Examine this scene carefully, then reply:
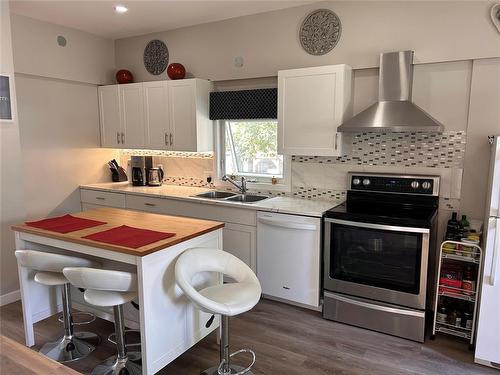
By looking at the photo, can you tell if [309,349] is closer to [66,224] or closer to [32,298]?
[66,224]

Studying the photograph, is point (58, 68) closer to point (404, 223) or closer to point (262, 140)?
point (262, 140)

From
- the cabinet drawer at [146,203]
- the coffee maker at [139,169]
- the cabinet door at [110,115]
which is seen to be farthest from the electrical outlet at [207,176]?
the cabinet door at [110,115]

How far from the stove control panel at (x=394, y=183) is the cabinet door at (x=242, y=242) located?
3.59 ft

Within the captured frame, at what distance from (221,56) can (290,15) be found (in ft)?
3.00

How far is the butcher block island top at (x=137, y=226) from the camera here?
219cm

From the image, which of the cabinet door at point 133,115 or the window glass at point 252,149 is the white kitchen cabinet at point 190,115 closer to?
the window glass at point 252,149

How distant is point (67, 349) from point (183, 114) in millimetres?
2606

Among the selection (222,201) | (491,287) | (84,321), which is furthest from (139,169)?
(491,287)

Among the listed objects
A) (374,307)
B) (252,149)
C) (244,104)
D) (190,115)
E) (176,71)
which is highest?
(176,71)

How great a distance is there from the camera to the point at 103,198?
4621 mm

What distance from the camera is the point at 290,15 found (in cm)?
368

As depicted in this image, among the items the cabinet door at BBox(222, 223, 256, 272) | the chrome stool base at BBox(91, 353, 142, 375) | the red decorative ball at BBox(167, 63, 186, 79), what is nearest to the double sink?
the cabinet door at BBox(222, 223, 256, 272)

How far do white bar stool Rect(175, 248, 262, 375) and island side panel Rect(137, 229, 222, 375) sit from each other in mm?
144

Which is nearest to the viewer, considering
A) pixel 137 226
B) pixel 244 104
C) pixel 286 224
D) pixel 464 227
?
pixel 137 226
